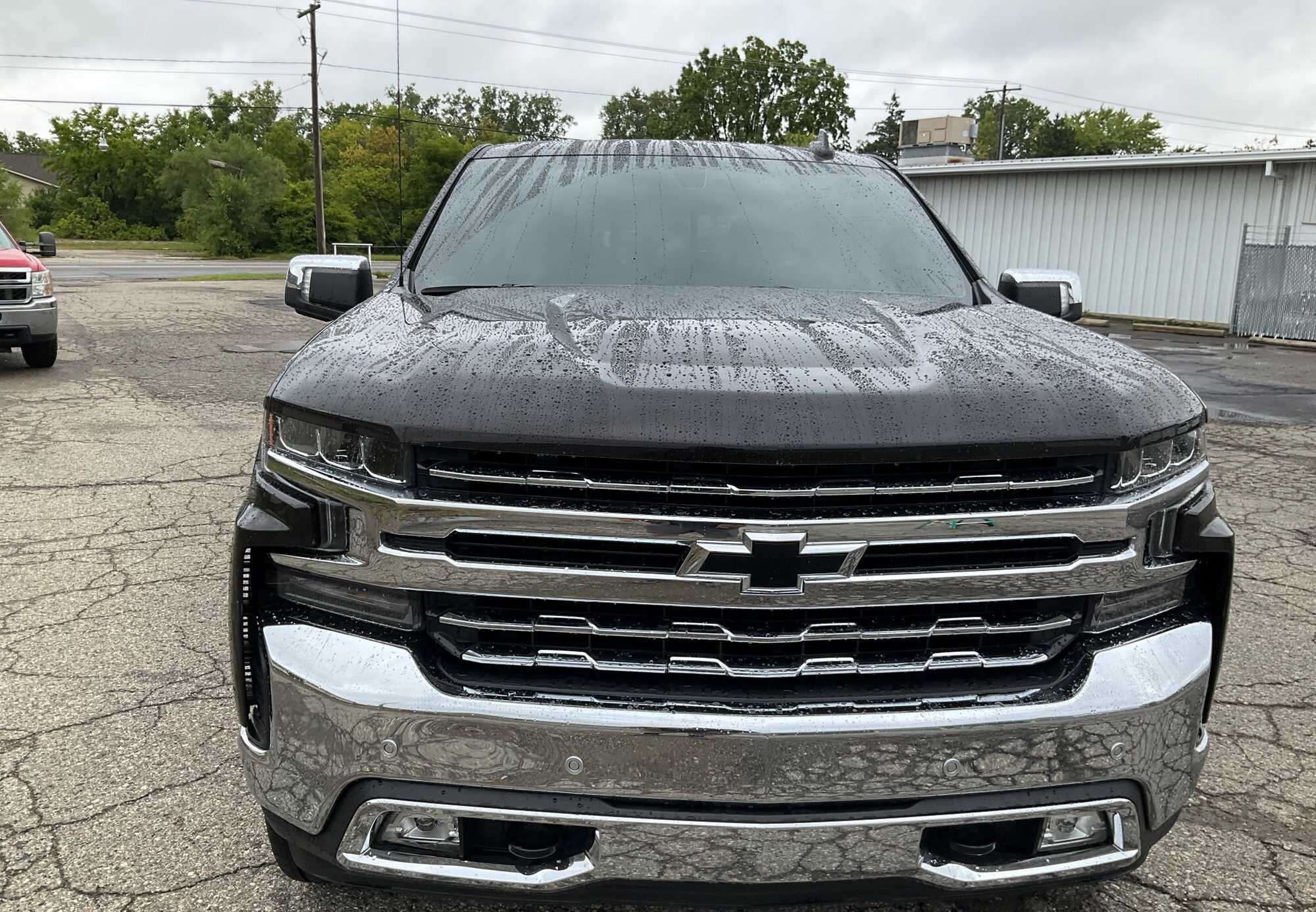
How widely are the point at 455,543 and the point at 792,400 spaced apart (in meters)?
0.62

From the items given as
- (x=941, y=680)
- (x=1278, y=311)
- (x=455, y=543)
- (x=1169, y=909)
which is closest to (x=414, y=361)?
(x=455, y=543)

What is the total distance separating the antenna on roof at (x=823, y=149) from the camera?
3.77 m

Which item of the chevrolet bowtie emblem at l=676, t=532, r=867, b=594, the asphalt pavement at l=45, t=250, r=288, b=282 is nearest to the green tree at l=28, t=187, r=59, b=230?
the asphalt pavement at l=45, t=250, r=288, b=282

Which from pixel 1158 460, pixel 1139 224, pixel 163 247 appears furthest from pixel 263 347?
pixel 163 247

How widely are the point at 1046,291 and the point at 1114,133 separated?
90586 millimetres

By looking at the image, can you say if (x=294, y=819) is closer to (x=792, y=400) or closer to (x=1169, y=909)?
(x=792, y=400)

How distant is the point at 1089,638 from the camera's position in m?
1.90

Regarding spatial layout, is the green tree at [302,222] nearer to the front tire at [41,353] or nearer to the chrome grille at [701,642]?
the front tire at [41,353]

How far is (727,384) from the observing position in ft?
6.08

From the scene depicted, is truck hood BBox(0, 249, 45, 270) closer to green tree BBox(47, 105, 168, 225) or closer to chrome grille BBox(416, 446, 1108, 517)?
chrome grille BBox(416, 446, 1108, 517)

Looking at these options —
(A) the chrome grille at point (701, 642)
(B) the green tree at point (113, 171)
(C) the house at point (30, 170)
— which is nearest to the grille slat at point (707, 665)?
(A) the chrome grille at point (701, 642)

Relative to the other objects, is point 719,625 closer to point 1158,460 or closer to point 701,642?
point 701,642

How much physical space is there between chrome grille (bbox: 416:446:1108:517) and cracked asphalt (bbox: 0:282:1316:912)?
111cm

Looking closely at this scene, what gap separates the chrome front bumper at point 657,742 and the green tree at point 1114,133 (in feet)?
290
